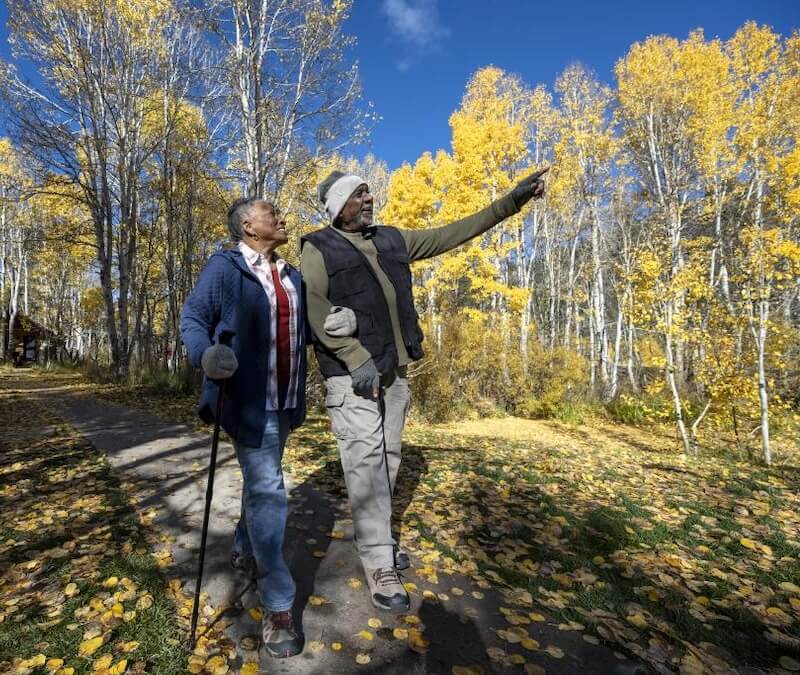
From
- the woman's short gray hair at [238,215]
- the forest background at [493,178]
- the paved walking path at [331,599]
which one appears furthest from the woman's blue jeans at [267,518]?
the forest background at [493,178]

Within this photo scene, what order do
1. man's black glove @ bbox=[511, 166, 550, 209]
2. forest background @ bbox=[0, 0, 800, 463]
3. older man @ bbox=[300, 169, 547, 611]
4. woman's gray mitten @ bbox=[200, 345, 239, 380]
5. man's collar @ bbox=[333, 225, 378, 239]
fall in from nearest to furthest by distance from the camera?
woman's gray mitten @ bbox=[200, 345, 239, 380]
older man @ bbox=[300, 169, 547, 611]
man's collar @ bbox=[333, 225, 378, 239]
man's black glove @ bbox=[511, 166, 550, 209]
forest background @ bbox=[0, 0, 800, 463]

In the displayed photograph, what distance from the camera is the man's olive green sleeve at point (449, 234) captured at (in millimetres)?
2557

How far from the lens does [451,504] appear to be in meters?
3.84

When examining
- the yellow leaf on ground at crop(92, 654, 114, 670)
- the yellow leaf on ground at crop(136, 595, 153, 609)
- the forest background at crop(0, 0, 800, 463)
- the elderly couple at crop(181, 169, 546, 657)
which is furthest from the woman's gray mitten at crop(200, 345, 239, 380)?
the forest background at crop(0, 0, 800, 463)

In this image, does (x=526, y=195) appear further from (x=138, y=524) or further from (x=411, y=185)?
(x=411, y=185)

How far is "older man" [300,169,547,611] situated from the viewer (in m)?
2.15

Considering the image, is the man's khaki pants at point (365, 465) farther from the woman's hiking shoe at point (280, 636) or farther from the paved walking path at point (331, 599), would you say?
the woman's hiking shoe at point (280, 636)

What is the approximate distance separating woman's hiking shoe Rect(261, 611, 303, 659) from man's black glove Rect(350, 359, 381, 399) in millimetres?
969

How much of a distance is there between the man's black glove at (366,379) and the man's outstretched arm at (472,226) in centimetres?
78

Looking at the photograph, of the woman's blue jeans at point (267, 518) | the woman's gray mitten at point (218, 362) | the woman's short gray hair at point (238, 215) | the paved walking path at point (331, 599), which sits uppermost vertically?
the woman's short gray hair at point (238, 215)

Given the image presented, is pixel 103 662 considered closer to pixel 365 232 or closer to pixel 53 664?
pixel 53 664

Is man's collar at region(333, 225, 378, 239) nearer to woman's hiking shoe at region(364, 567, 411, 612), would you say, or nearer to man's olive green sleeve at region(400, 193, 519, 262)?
man's olive green sleeve at region(400, 193, 519, 262)

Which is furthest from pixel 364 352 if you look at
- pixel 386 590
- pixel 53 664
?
pixel 53 664

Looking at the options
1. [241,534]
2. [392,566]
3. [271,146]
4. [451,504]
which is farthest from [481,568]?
[271,146]
